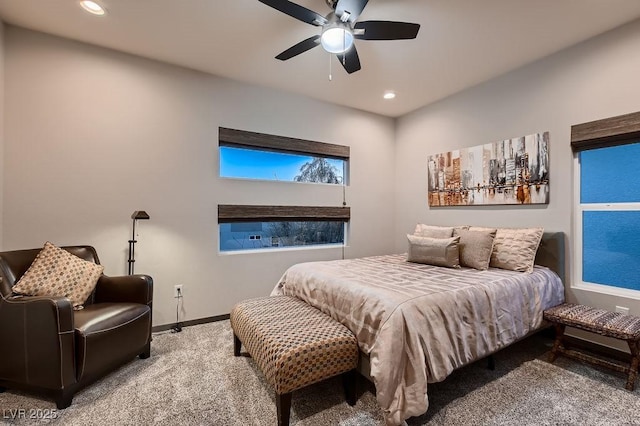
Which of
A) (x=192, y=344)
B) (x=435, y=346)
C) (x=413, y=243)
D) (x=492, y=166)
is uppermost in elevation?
(x=492, y=166)

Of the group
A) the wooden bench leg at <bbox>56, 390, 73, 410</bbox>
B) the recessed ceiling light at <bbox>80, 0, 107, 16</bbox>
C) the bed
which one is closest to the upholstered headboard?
the bed

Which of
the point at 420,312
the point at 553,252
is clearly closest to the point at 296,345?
the point at 420,312

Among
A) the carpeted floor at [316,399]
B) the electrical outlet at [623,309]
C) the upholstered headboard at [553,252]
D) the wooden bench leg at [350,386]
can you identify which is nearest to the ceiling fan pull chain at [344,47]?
the wooden bench leg at [350,386]

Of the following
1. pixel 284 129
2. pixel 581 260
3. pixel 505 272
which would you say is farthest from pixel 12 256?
pixel 581 260

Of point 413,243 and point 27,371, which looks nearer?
point 27,371

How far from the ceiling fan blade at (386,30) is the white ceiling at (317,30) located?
265 mm

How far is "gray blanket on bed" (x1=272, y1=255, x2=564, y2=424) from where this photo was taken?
1.59 m

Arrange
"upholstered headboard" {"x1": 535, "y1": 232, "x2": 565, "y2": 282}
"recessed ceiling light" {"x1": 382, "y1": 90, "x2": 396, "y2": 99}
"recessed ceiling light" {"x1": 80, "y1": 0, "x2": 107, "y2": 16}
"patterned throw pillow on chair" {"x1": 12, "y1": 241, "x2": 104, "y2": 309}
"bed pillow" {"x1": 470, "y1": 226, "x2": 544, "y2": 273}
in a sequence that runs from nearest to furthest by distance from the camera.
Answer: "patterned throw pillow on chair" {"x1": 12, "y1": 241, "x2": 104, "y2": 309} → "recessed ceiling light" {"x1": 80, "y1": 0, "x2": 107, "y2": 16} → "bed pillow" {"x1": 470, "y1": 226, "x2": 544, "y2": 273} → "upholstered headboard" {"x1": 535, "y1": 232, "x2": 565, "y2": 282} → "recessed ceiling light" {"x1": 382, "y1": 90, "x2": 396, "y2": 99}

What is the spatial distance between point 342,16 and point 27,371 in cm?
311

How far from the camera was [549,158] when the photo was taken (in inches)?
115

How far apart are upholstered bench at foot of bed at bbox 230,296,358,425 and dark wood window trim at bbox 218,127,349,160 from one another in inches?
83.3

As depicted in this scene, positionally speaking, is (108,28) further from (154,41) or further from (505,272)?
(505,272)

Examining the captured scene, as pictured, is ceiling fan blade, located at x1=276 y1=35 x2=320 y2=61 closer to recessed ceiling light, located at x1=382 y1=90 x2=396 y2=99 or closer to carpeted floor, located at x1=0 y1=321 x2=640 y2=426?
recessed ceiling light, located at x1=382 y1=90 x2=396 y2=99

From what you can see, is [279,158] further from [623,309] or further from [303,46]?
[623,309]
